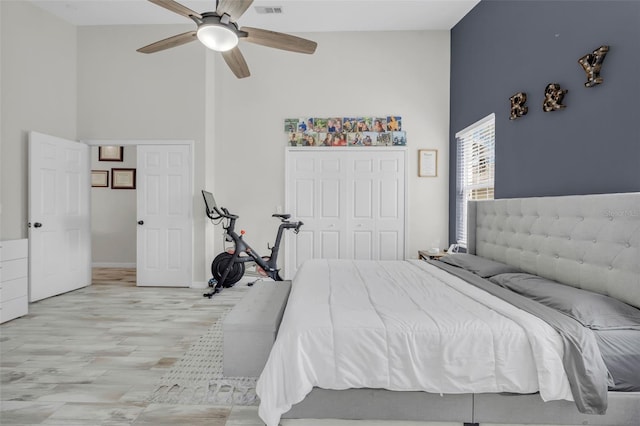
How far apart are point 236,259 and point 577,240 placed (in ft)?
11.5

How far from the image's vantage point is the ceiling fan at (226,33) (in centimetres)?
241

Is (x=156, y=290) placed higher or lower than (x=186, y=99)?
lower

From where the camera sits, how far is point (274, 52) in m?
5.01

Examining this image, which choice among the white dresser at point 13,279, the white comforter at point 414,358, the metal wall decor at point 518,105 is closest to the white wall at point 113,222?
the white dresser at point 13,279

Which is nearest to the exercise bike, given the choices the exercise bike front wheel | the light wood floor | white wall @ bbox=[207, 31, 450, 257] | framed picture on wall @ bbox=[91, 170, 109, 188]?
the exercise bike front wheel

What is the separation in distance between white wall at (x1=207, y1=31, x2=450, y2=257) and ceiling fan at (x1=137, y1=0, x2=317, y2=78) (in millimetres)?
2025

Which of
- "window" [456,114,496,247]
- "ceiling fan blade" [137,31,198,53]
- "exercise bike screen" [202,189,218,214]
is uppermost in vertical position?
"ceiling fan blade" [137,31,198,53]

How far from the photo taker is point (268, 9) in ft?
14.3

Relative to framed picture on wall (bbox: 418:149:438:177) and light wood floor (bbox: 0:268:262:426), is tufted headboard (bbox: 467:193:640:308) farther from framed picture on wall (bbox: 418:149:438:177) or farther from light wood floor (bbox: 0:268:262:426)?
light wood floor (bbox: 0:268:262:426)

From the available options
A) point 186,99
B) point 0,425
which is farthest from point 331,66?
point 0,425

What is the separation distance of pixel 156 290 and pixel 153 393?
2.81 m

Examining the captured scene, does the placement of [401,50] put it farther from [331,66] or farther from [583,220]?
[583,220]

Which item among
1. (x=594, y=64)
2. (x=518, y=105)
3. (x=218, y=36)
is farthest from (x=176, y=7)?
(x=518, y=105)

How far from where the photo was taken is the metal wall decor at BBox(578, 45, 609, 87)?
7.10 ft
